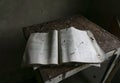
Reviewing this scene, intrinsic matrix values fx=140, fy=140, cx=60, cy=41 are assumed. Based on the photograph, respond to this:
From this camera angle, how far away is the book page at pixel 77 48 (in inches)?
26.8

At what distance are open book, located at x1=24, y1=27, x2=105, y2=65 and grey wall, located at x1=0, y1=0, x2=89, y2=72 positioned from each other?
0.29 metres

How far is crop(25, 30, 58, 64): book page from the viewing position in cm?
67

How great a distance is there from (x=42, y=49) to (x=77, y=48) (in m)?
0.18

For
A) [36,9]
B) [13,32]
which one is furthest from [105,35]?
[13,32]

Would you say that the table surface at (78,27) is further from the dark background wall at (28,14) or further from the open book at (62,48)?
the dark background wall at (28,14)

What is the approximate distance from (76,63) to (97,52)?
0.47 feet

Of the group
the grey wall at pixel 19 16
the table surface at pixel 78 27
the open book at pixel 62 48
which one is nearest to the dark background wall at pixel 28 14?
the grey wall at pixel 19 16

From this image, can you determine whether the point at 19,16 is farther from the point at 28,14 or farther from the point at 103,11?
the point at 103,11

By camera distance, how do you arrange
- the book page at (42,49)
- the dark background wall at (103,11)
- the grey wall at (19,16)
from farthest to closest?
1. the dark background wall at (103,11)
2. the grey wall at (19,16)
3. the book page at (42,49)

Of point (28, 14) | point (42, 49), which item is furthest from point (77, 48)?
point (28, 14)

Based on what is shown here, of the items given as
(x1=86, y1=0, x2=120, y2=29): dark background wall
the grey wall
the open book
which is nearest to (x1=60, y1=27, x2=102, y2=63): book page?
the open book

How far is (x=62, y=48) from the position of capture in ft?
2.38

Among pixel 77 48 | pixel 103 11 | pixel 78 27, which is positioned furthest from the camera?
pixel 103 11

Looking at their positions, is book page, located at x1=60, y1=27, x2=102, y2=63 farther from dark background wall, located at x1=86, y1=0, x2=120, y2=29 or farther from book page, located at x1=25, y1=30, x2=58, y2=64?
dark background wall, located at x1=86, y1=0, x2=120, y2=29
